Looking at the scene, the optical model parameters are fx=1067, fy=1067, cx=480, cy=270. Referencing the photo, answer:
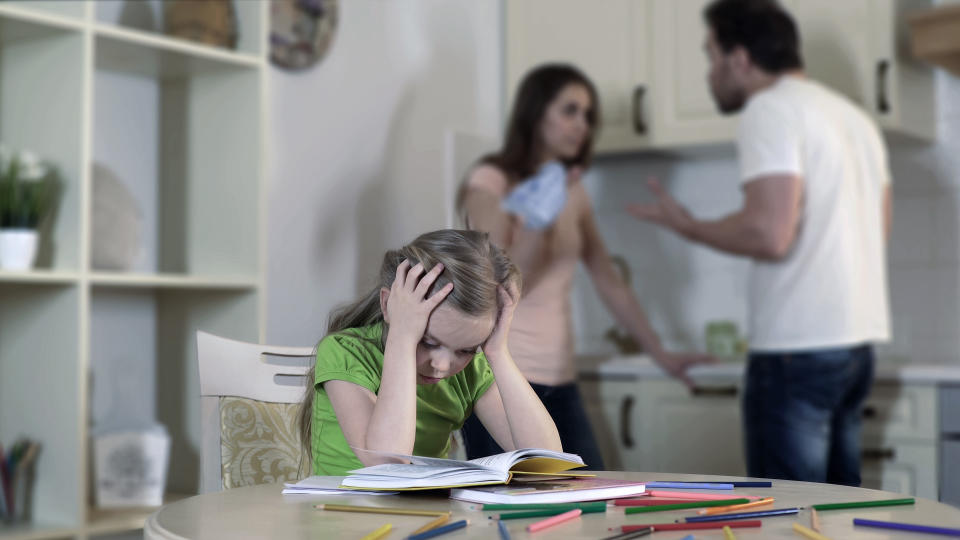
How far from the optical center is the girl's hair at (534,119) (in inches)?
→ 103

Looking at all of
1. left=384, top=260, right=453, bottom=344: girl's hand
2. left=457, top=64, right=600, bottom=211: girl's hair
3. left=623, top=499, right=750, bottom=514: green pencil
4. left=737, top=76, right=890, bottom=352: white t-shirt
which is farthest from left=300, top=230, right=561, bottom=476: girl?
left=457, top=64, right=600, bottom=211: girl's hair

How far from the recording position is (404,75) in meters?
3.42

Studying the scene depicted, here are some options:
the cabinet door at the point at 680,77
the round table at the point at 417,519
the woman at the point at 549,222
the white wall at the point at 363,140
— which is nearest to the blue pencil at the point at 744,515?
the round table at the point at 417,519

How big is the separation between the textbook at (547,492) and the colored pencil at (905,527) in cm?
24

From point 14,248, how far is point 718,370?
1.86 m

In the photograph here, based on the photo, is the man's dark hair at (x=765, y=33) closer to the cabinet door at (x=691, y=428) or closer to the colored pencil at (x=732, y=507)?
the cabinet door at (x=691, y=428)

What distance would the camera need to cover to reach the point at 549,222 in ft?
7.84

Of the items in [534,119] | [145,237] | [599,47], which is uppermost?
[599,47]

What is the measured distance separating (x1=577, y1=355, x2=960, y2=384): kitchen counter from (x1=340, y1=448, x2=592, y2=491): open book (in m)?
1.84

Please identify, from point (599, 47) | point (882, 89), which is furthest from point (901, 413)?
point (599, 47)

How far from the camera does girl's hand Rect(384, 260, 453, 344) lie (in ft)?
4.37

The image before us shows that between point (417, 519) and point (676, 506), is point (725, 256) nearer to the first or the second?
point (676, 506)

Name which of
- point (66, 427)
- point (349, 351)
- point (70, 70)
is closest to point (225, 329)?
point (66, 427)

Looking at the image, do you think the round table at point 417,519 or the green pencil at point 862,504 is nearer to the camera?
the round table at point 417,519
